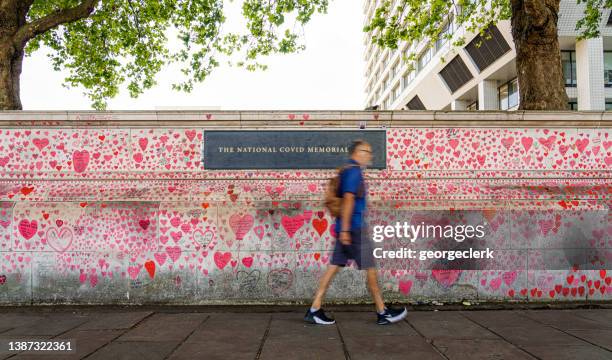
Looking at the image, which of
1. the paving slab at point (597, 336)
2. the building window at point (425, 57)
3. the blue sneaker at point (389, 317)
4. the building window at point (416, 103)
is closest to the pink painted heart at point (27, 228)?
the blue sneaker at point (389, 317)

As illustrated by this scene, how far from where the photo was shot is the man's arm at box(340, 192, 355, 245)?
12.0 feet

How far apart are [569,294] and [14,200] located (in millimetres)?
7596

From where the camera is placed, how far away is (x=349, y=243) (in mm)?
3689

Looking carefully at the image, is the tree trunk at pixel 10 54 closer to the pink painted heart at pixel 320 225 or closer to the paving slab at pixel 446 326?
the pink painted heart at pixel 320 225

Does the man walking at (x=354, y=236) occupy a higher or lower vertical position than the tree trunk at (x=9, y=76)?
lower

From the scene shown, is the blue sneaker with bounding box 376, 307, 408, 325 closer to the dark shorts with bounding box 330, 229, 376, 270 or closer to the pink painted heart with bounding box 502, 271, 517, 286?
the dark shorts with bounding box 330, 229, 376, 270

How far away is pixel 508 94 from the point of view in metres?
23.4

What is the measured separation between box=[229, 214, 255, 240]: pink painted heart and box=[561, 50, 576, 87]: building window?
71.9ft

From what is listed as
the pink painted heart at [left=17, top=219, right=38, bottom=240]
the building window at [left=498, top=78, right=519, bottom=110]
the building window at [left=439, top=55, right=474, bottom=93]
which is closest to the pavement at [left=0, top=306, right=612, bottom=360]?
the pink painted heart at [left=17, top=219, right=38, bottom=240]

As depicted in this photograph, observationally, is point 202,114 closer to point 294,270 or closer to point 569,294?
point 294,270

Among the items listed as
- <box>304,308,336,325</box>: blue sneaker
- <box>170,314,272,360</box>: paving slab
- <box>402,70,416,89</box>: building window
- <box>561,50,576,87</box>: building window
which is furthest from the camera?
<box>402,70,416,89</box>: building window

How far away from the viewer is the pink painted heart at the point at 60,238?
4855 mm

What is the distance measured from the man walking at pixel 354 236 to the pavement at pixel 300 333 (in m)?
0.15

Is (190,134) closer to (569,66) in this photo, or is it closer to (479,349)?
(479,349)
